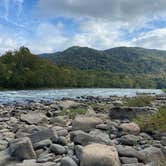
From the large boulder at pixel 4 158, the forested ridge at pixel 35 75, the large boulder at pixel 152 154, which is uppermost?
the forested ridge at pixel 35 75

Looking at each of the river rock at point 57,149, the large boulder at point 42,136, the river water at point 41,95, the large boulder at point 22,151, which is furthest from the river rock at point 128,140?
the river water at point 41,95

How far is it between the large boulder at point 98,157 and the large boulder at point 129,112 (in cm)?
635

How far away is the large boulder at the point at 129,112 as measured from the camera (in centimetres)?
1310

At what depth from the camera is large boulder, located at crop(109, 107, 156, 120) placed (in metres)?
13.1

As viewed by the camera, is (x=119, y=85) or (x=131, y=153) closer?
(x=131, y=153)

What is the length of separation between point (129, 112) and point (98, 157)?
6956 mm

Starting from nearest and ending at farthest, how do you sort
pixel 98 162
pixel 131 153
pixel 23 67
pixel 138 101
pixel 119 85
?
pixel 98 162 < pixel 131 153 < pixel 138 101 < pixel 23 67 < pixel 119 85

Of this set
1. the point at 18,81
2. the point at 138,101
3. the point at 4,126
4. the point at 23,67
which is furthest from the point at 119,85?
the point at 4,126

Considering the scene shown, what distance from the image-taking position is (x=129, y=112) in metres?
13.3

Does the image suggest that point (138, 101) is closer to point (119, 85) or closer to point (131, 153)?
point (131, 153)

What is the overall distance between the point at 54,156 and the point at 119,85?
120m

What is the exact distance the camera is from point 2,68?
79.8 meters

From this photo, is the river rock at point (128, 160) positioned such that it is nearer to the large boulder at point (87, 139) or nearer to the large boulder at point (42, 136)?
the large boulder at point (87, 139)

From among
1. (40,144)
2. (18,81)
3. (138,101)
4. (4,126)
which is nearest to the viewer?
(40,144)
